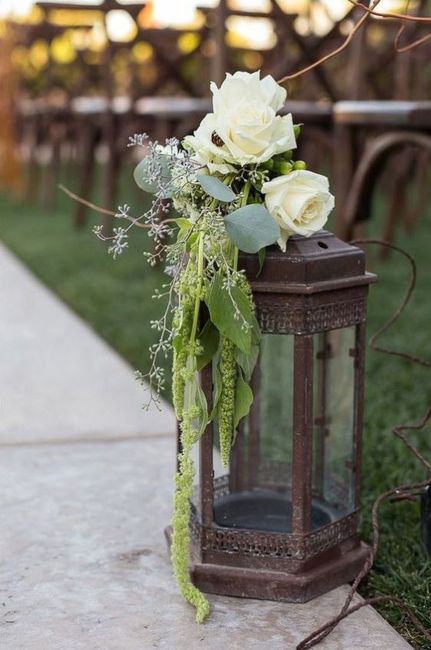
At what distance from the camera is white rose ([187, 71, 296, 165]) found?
1.27 metres

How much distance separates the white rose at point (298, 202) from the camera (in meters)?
1.27

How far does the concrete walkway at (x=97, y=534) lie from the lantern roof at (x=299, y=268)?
0.43 meters

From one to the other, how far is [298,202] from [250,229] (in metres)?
0.08

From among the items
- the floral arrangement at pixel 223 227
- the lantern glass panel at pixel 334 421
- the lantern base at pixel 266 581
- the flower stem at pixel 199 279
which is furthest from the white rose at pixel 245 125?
the lantern base at pixel 266 581

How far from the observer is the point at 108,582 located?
144 centimetres

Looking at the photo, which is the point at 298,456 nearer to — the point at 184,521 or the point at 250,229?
the point at 184,521

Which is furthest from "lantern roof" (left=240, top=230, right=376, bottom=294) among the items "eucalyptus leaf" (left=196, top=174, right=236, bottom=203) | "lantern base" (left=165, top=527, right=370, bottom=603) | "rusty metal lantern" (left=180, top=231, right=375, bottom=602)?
"lantern base" (left=165, top=527, right=370, bottom=603)

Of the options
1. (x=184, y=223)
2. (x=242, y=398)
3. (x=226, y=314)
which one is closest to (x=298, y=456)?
(x=242, y=398)

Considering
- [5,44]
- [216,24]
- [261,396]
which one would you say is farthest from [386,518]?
[5,44]

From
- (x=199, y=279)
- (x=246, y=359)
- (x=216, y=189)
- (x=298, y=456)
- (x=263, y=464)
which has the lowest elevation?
(x=263, y=464)

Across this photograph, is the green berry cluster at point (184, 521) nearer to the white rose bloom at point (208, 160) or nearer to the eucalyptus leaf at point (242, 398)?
the eucalyptus leaf at point (242, 398)

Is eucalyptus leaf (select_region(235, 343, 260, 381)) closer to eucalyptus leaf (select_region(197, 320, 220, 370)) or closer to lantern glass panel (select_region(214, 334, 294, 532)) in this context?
eucalyptus leaf (select_region(197, 320, 220, 370))

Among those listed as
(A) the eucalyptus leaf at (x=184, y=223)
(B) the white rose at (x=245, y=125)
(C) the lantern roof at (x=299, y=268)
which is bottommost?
(C) the lantern roof at (x=299, y=268)

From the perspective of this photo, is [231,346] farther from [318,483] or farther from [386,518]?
[386,518]
